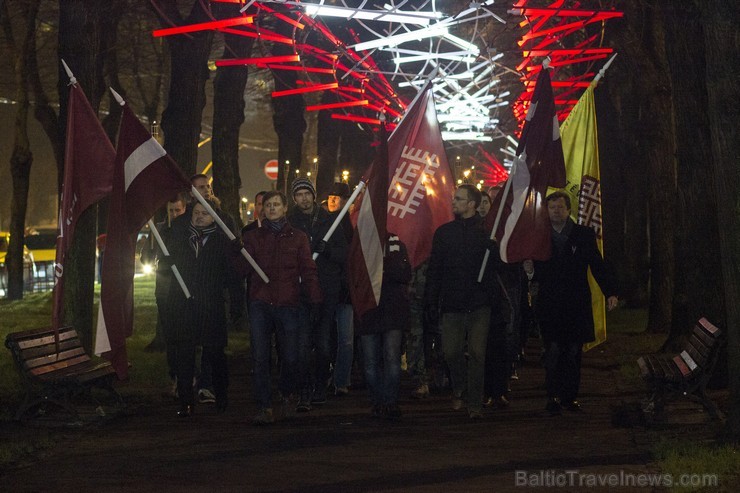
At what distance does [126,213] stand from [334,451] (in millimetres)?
2461

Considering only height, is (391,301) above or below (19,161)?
below

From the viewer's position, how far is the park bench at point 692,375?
994 centimetres

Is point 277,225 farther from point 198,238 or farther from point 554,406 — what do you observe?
point 554,406

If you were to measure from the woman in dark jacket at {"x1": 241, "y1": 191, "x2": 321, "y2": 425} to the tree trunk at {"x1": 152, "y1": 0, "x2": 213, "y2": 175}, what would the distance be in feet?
21.1

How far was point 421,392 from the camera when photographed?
12789 mm

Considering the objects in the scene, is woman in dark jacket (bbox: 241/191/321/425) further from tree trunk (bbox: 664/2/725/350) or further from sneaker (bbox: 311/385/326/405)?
tree trunk (bbox: 664/2/725/350)

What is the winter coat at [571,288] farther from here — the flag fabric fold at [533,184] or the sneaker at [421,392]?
the sneaker at [421,392]

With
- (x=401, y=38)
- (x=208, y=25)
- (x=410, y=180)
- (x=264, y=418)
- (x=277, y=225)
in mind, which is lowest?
(x=264, y=418)

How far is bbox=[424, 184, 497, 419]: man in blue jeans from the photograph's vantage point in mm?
10859

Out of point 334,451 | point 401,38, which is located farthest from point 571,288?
point 401,38

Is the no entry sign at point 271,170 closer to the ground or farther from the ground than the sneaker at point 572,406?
farther from the ground

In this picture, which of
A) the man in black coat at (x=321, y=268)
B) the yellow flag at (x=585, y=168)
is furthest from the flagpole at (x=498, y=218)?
the yellow flag at (x=585, y=168)

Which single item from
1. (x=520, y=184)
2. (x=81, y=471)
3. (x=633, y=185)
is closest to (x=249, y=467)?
(x=81, y=471)

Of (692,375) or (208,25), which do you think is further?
(208,25)
